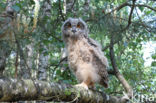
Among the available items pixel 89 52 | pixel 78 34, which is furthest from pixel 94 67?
pixel 78 34

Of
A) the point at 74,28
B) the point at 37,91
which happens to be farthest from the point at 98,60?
the point at 37,91

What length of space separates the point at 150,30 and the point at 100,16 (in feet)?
4.44

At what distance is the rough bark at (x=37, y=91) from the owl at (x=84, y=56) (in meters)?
1.29

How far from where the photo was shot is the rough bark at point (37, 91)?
217cm

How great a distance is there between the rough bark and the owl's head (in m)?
1.87

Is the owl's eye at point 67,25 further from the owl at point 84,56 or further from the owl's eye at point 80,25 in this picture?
the owl's eye at point 80,25

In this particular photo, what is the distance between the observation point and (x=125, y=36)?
5688 mm

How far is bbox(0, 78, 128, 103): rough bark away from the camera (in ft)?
7.11

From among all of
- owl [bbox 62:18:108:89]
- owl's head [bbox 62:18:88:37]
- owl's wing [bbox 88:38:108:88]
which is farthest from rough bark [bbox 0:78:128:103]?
owl's head [bbox 62:18:88:37]

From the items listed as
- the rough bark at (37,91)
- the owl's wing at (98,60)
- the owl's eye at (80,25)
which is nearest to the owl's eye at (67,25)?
the owl's eye at (80,25)

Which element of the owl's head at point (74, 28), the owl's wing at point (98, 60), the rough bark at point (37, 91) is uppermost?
the owl's head at point (74, 28)

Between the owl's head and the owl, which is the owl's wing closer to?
the owl

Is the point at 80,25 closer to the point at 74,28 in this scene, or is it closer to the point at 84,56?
the point at 74,28

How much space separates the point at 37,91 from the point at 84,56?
2251mm
